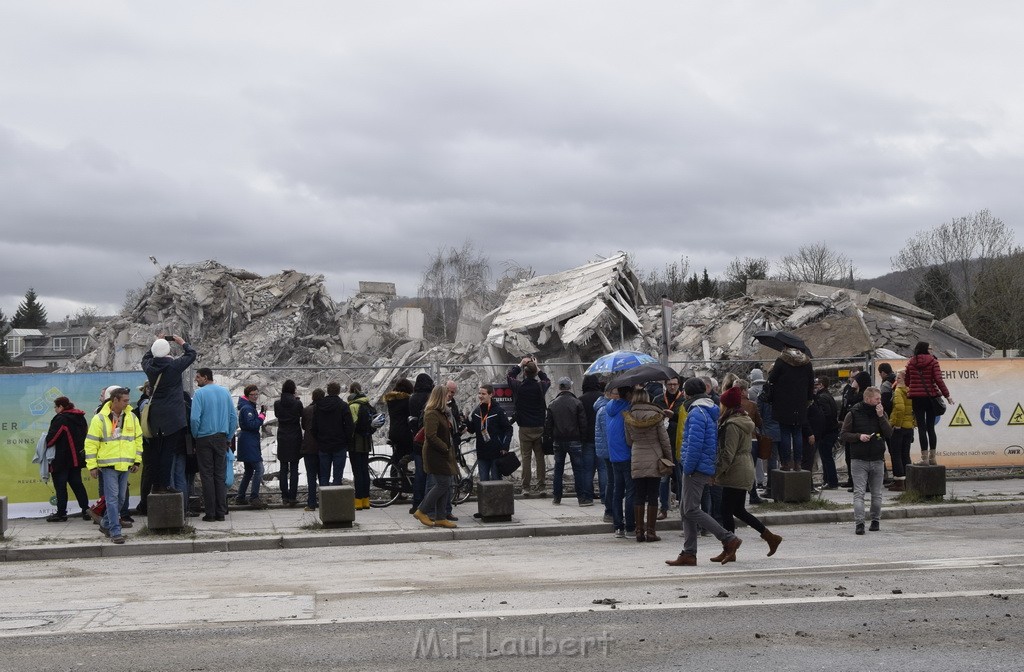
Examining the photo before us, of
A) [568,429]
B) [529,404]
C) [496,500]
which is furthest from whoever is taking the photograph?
[529,404]

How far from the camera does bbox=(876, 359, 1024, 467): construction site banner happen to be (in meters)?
18.2

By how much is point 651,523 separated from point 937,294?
57184mm

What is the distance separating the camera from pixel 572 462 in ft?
50.2

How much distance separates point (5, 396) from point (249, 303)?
27.0 metres

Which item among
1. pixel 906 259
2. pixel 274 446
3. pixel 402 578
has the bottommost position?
pixel 402 578

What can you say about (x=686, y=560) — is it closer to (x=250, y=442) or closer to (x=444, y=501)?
(x=444, y=501)

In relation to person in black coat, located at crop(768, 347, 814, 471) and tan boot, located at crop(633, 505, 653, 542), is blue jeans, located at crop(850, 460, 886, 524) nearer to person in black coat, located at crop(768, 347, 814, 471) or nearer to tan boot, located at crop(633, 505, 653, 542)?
tan boot, located at crop(633, 505, 653, 542)

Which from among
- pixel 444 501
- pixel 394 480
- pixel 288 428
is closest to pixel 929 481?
pixel 444 501

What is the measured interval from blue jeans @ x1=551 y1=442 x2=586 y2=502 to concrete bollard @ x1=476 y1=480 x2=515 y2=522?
1530 millimetres

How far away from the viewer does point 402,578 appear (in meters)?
10.1

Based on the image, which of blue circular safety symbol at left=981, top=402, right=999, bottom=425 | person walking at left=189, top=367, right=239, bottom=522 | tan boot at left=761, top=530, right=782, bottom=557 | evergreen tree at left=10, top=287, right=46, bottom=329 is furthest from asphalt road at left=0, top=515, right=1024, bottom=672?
evergreen tree at left=10, top=287, right=46, bottom=329

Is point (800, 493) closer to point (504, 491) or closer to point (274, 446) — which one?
point (504, 491)

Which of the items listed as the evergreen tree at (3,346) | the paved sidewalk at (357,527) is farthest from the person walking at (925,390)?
the evergreen tree at (3,346)

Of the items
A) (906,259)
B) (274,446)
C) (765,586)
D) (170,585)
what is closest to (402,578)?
(170,585)
